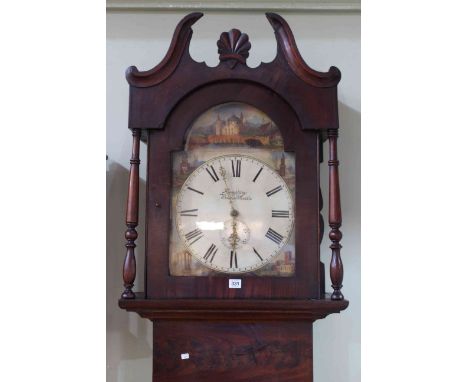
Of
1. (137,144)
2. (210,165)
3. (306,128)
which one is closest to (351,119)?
(306,128)

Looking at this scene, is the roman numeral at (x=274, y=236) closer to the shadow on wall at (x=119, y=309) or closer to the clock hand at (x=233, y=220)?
the clock hand at (x=233, y=220)

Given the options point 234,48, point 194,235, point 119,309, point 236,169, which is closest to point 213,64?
point 234,48

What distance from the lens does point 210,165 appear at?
1095 mm

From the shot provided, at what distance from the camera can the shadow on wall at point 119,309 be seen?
1.29 m

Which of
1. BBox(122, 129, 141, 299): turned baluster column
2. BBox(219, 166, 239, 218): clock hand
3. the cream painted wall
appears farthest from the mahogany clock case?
the cream painted wall

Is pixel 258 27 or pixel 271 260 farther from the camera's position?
pixel 258 27

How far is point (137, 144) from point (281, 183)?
0.30 metres

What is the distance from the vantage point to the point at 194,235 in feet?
3.54

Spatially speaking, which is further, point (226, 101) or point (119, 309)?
point (119, 309)

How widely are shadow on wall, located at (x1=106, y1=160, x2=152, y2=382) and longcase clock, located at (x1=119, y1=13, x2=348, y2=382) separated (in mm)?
224

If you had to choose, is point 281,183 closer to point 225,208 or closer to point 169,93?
point 225,208

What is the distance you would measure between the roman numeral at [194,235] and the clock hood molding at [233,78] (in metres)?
0.22

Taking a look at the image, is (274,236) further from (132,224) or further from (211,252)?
(132,224)

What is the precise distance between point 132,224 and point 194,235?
0.41ft
